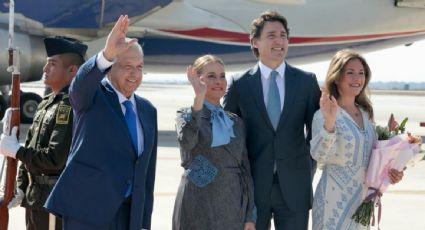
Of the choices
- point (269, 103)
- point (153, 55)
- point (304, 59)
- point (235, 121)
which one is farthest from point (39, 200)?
point (304, 59)

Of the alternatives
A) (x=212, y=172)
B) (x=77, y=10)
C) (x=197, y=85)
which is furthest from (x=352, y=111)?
(x=77, y=10)

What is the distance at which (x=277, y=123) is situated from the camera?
4.00 m

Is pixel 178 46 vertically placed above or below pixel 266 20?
below

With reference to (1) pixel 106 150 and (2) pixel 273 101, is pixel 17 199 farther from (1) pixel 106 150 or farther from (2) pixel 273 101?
(2) pixel 273 101

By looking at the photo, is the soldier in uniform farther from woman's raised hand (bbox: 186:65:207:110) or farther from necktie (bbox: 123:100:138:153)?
woman's raised hand (bbox: 186:65:207:110)

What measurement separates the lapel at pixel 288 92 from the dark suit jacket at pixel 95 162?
1.09 metres

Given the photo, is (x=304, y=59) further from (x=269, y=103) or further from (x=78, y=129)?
(x=78, y=129)

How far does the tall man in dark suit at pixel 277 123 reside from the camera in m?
3.97

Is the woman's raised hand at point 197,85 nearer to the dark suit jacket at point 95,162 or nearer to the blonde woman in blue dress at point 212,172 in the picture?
the blonde woman in blue dress at point 212,172

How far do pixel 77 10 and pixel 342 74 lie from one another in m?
10.7

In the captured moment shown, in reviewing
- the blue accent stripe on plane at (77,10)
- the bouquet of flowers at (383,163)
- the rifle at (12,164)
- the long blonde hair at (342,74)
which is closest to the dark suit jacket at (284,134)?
the long blonde hair at (342,74)

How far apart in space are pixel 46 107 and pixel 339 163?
1.65 metres

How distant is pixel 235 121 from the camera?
12.5 ft

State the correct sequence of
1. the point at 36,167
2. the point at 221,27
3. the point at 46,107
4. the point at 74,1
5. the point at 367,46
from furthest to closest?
the point at 367,46 → the point at 221,27 → the point at 74,1 → the point at 46,107 → the point at 36,167
